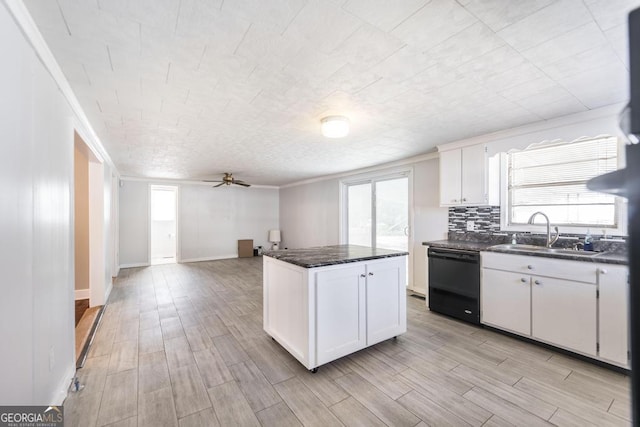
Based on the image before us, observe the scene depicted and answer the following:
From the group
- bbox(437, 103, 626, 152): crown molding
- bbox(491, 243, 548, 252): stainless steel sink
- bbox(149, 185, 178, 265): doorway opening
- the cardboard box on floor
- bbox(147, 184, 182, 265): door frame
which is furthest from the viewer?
bbox(149, 185, 178, 265): doorway opening

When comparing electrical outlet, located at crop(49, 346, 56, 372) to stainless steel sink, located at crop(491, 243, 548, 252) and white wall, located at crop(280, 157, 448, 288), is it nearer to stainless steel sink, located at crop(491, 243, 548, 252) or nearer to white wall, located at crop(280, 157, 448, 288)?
stainless steel sink, located at crop(491, 243, 548, 252)

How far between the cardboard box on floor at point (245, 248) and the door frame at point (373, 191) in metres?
3.25

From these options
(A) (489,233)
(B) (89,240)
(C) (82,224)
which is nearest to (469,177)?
(A) (489,233)

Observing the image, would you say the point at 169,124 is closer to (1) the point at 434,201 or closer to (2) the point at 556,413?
(1) the point at 434,201

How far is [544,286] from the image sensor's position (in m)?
2.59

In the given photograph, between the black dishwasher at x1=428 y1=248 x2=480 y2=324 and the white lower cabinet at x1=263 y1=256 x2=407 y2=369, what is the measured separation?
2.94 ft

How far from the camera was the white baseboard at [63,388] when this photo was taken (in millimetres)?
1774

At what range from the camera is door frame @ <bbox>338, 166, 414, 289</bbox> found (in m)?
4.54

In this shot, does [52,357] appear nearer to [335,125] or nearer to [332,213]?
[335,125]

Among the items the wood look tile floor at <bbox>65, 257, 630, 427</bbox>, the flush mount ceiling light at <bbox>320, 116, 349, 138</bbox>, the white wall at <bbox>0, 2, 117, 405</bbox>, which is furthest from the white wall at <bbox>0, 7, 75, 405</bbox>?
the flush mount ceiling light at <bbox>320, 116, 349, 138</bbox>

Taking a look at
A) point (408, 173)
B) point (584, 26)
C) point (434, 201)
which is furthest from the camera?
point (408, 173)

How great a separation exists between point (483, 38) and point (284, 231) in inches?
291

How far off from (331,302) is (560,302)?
7.02 feet

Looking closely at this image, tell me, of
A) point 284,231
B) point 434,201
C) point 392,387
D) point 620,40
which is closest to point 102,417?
point 392,387
